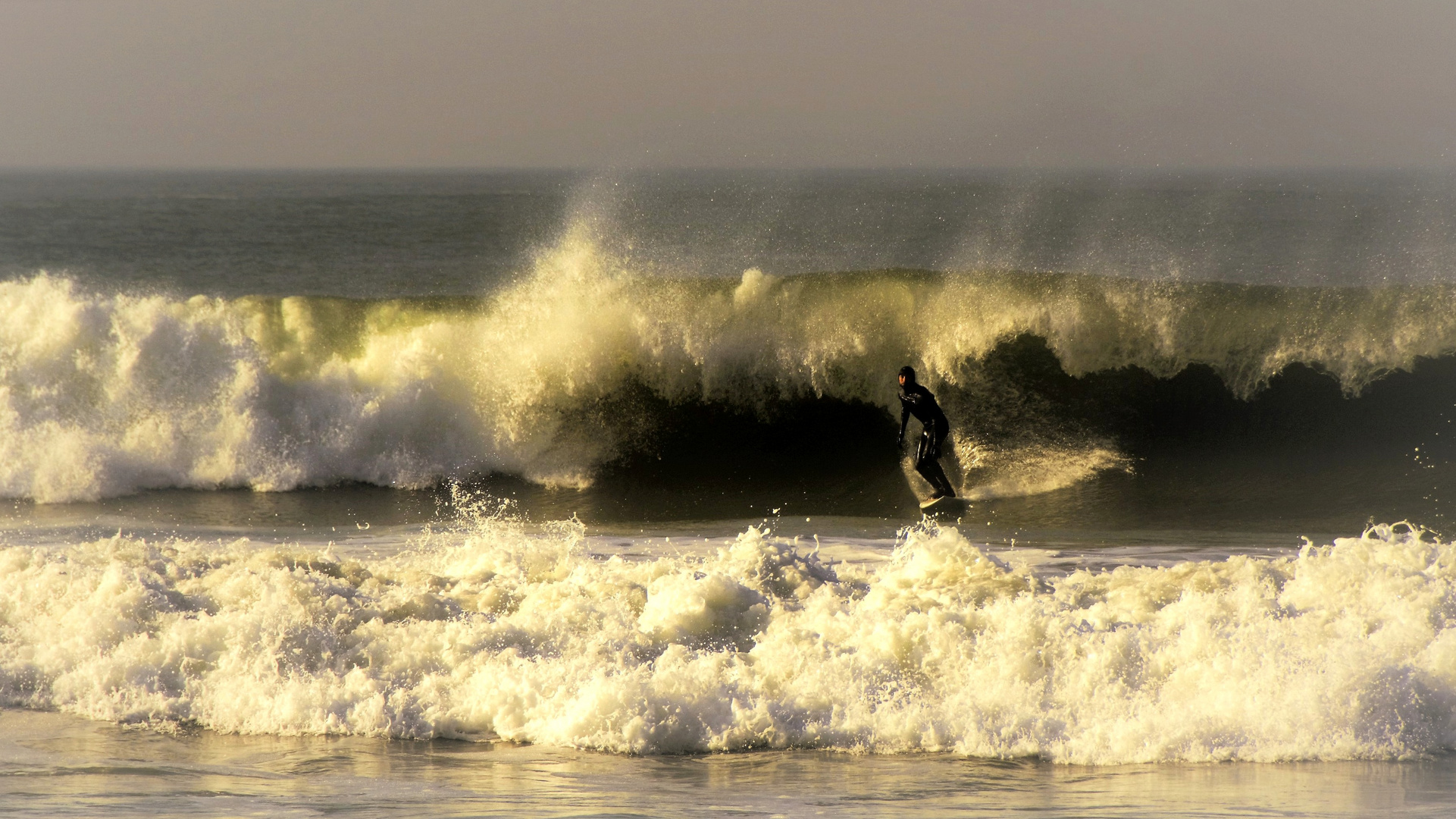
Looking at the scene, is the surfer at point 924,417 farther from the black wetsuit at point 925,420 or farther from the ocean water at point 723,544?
the ocean water at point 723,544

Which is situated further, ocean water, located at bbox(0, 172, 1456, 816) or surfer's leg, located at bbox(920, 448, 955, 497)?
surfer's leg, located at bbox(920, 448, 955, 497)

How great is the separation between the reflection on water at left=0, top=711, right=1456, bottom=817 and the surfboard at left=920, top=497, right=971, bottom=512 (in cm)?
581

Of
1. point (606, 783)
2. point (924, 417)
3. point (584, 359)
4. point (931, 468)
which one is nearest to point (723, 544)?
point (924, 417)

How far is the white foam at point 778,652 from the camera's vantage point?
14.5ft

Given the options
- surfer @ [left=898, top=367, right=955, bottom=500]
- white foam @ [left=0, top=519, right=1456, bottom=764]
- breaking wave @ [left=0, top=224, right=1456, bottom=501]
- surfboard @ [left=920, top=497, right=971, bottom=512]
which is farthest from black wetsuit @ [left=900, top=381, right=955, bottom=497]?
white foam @ [left=0, top=519, right=1456, bottom=764]

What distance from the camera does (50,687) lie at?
494 centimetres

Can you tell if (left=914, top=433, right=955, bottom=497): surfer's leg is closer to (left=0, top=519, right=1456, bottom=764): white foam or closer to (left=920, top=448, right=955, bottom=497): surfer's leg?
(left=920, top=448, right=955, bottom=497): surfer's leg

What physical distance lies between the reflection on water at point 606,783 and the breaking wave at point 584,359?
276 inches

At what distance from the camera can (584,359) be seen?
12484 millimetres

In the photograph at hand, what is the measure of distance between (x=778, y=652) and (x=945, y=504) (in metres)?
5.47

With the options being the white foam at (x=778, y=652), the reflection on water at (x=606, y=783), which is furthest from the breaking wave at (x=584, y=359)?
the reflection on water at (x=606, y=783)

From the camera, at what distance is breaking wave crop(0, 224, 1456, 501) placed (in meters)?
11.6

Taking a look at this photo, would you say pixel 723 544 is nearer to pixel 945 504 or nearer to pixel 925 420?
pixel 925 420

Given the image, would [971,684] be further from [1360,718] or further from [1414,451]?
[1414,451]
